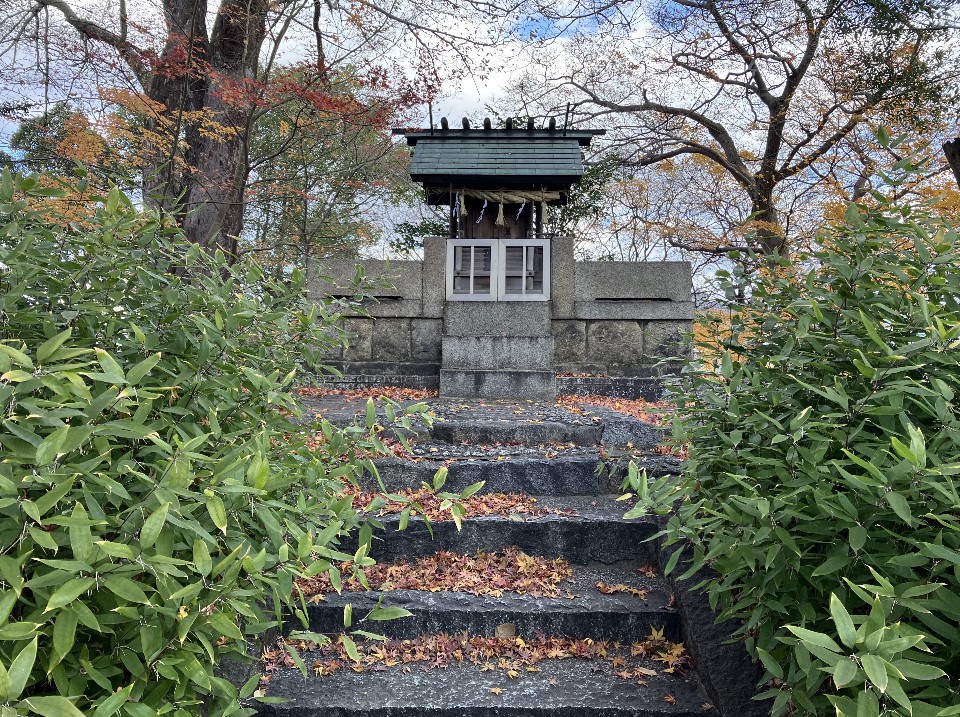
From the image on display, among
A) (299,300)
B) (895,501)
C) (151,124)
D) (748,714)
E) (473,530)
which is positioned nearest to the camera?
(895,501)

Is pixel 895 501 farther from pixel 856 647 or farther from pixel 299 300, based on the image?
pixel 299 300

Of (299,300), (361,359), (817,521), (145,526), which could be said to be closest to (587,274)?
(361,359)

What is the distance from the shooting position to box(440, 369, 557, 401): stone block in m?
7.47

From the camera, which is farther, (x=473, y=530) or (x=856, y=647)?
(x=473, y=530)

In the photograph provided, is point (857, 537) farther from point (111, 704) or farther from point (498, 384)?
point (498, 384)

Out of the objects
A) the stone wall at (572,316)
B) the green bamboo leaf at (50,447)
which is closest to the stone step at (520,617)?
the green bamboo leaf at (50,447)

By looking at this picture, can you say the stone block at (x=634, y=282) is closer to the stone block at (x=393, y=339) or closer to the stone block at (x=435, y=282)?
the stone block at (x=435, y=282)

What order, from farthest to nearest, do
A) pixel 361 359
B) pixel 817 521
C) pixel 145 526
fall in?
1. pixel 361 359
2. pixel 817 521
3. pixel 145 526

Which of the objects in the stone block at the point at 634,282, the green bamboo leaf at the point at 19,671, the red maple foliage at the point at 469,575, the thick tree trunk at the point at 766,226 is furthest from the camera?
the thick tree trunk at the point at 766,226

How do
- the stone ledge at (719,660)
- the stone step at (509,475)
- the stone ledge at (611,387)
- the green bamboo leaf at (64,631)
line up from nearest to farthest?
the green bamboo leaf at (64,631) < the stone ledge at (719,660) < the stone step at (509,475) < the stone ledge at (611,387)

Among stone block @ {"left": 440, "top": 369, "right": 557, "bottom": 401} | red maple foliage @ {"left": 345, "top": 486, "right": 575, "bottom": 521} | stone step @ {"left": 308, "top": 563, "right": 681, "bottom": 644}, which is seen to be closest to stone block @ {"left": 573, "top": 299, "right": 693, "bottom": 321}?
stone block @ {"left": 440, "top": 369, "right": 557, "bottom": 401}

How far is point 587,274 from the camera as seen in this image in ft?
28.0

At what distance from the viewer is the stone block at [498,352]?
7824 mm

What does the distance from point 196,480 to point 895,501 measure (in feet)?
5.21
